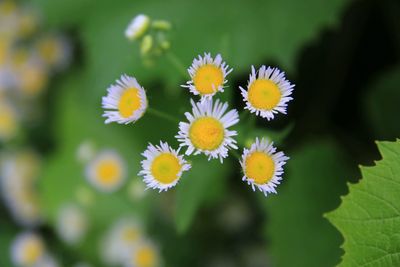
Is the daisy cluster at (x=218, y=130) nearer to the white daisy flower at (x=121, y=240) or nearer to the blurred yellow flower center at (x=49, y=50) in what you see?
the white daisy flower at (x=121, y=240)

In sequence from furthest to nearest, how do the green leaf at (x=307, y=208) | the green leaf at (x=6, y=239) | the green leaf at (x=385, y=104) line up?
the green leaf at (x=6, y=239)
the green leaf at (x=385, y=104)
the green leaf at (x=307, y=208)

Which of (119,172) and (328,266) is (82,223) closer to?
(119,172)

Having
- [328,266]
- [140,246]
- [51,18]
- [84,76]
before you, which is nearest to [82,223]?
[140,246]

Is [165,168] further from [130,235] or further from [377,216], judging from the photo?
[130,235]

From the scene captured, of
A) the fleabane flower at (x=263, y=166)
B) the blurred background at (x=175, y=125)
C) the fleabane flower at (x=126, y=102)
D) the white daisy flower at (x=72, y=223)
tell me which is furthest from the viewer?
the white daisy flower at (x=72, y=223)

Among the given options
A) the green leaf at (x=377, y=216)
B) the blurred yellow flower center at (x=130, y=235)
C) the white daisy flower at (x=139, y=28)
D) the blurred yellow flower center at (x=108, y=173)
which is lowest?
the blurred yellow flower center at (x=130, y=235)

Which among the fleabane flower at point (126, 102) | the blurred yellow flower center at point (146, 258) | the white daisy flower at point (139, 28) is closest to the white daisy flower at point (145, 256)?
A: the blurred yellow flower center at point (146, 258)

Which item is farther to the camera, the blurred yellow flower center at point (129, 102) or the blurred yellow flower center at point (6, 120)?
the blurred yellow flower center at point (6, 120)

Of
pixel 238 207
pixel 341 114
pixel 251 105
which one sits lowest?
pixel 238 207
